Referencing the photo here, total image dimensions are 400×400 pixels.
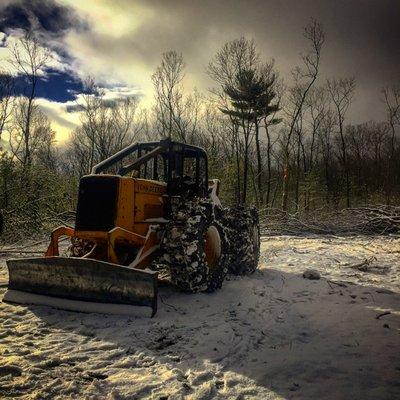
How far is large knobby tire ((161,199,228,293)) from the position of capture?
179 inches

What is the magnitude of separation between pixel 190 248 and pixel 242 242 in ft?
6.79

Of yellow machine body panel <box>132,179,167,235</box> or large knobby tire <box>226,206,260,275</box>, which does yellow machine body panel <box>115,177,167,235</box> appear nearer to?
yellow machine body panel <box>132,179,167,235</box>

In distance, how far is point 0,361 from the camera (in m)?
2.96

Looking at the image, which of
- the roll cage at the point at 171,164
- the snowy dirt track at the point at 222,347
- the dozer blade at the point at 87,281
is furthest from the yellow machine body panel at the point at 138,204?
the snowy dirt track at the point at 222,347

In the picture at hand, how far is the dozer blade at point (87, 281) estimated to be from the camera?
4000 mm

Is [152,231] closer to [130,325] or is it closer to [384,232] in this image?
[130,325]

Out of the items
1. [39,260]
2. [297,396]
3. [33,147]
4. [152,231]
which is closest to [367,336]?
[297,396]

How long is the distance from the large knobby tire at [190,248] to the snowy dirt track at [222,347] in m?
0.29

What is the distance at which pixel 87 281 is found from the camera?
13.9ft

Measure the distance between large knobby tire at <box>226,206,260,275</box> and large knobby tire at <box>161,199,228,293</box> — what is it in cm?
121

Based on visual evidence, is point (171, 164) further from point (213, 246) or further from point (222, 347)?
point (222, 347)

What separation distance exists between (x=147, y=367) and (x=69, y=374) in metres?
0.64

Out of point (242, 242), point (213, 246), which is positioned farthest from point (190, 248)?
point (242, 242)

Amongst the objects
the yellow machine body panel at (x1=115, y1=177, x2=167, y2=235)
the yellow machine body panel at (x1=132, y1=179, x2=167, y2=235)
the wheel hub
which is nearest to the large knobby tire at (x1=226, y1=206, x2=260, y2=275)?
the wheel hub
